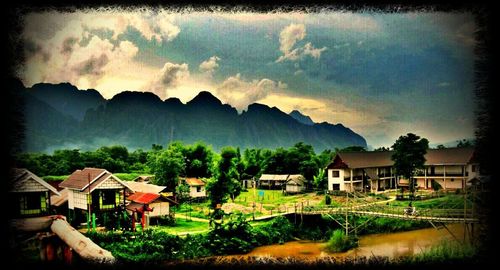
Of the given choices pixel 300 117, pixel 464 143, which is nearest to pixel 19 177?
pixel 300 117

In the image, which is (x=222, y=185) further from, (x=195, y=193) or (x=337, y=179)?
(x=337, y=179)

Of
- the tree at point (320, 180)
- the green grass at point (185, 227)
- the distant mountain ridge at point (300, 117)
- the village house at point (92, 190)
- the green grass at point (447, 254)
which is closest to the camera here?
the green grass at point (447, 254)

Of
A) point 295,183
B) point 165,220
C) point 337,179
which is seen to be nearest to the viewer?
point 165,220

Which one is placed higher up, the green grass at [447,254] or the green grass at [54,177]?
the green grass at [54,177]

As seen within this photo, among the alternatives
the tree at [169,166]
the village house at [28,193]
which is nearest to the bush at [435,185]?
the tree at [169,166]

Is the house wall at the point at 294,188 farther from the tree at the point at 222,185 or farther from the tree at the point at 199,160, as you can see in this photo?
the tree at the point at 199,160

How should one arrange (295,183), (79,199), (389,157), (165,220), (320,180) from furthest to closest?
(295,183), (320,180), (165,220), (389,157), (79,199)
